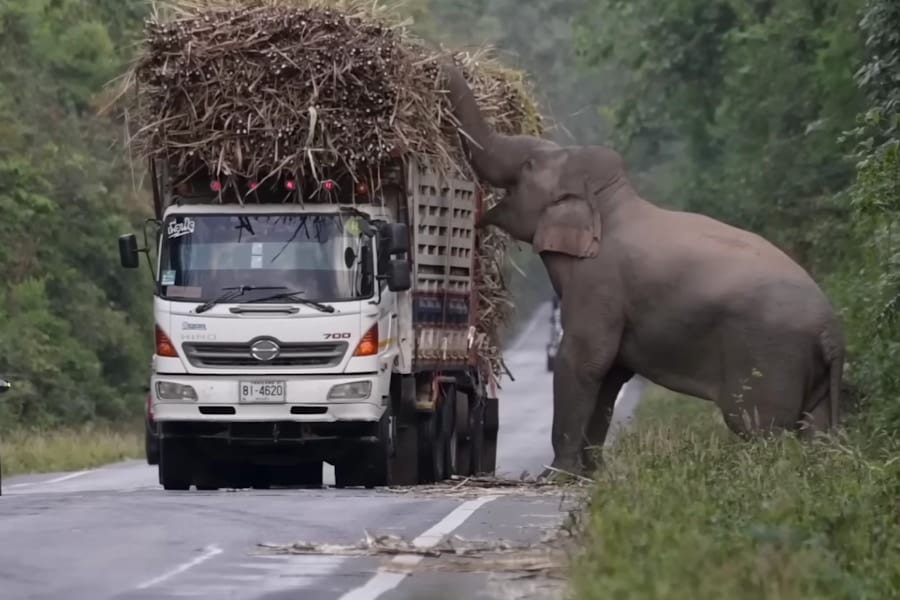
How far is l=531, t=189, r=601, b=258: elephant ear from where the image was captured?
1925 centimetres

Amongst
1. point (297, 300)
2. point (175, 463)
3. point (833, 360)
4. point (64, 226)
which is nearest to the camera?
point (297, 300)

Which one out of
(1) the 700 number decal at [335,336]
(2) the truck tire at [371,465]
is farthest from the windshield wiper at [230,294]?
(2) the truck tire at [371,465]

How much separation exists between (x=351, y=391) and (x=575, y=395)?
6.53ft

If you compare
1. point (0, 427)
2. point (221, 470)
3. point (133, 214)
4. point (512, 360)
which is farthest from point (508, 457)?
point (512, 360)

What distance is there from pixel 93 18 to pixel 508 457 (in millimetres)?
13754

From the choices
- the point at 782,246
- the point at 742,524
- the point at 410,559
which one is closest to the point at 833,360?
the point at 410,559

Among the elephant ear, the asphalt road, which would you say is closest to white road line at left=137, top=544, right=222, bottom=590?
the asphalt road

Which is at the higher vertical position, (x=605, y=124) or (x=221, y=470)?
(x=605, y=124)

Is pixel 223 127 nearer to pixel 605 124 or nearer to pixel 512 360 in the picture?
pixel 512 360

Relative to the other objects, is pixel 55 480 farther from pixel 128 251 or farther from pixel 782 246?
pixel 782 246

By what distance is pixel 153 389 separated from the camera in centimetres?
1852

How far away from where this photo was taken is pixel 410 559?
1212cm

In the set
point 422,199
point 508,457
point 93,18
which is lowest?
point 508,457

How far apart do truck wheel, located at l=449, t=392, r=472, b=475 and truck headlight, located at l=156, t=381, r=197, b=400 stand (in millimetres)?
4380
